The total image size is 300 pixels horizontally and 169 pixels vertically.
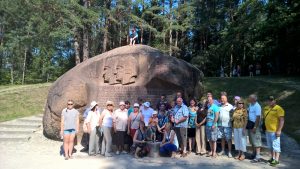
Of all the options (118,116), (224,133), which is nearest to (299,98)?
(224,133)

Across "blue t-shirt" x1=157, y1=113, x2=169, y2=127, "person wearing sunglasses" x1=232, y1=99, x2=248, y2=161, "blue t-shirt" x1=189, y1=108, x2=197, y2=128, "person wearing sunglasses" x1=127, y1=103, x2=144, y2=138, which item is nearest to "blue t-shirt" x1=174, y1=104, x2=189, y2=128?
"blue t-shirt" x1=189, y1=108, x2=197, y2=128

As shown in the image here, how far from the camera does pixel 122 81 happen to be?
1134 centimetres

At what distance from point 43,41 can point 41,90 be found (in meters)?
7.03

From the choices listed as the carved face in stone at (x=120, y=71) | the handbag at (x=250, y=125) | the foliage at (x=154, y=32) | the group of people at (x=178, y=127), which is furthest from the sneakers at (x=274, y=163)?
the foliage at (x=154, y=32)

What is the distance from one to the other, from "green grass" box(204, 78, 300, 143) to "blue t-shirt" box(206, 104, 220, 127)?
4.56 meters

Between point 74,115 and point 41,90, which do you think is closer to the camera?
point 74,115

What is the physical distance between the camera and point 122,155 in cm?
890

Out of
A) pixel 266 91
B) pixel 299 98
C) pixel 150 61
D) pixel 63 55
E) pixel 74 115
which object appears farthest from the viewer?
pixel 63 55

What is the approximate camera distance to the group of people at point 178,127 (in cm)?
828

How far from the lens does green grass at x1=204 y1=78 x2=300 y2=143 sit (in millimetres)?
13789

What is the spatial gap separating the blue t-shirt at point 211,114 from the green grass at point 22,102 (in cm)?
1028

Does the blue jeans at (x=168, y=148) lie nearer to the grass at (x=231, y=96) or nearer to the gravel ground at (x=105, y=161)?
the gravel ground at (x=105, y=161)

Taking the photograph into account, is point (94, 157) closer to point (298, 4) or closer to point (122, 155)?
point (122, 155)

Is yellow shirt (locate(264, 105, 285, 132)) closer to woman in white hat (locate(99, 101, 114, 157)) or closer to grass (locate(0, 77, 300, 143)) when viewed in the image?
woman in white hat (locate(99, 101, 114, 157))
